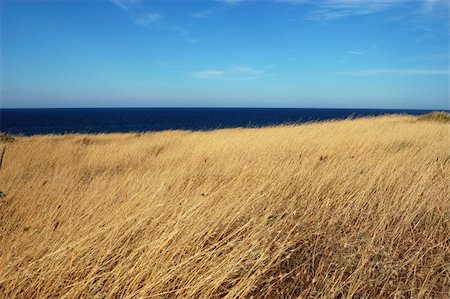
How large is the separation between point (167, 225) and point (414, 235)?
93.1 inches

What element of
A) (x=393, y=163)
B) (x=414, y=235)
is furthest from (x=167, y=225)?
(x=393, y=163)

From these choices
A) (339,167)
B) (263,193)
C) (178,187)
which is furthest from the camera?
(339,167)

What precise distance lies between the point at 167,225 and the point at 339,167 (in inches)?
128

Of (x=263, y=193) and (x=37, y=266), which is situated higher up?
(x=263, y=193)

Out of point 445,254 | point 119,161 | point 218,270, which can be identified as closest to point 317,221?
point 445,254

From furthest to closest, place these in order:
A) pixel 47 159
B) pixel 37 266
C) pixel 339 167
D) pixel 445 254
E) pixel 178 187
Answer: pixel 47 159, pixel 339 167, pixel 178 187, pixel 445 254, pixel 37 266

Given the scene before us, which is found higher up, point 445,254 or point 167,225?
point 167,225

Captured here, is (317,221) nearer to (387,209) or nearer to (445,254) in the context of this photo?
(387,209)

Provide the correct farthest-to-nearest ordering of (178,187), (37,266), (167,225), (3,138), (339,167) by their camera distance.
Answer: (3,138) < (339,167) < (178,187) < (167,225) < (37,266)

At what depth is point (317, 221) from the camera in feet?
10.9

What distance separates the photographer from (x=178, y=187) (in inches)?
179

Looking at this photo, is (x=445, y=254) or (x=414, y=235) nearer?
(x=445, y=254)

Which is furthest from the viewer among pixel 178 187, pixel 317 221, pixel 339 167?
pixel 339 167

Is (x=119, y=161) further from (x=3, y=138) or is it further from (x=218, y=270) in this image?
(x=3, y=138)
